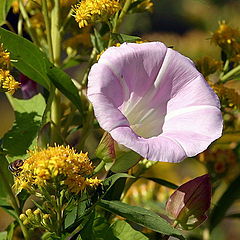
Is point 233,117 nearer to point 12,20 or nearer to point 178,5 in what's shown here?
point 12,20

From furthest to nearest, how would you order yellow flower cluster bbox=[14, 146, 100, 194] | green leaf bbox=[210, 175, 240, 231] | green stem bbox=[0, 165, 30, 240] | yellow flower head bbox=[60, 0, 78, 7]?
green leaf bbox=[210, 175, 240, 231] → yellow flower head bbox=[60, 0, 78, 7] → green stem bbox=[0, 165, 30, 240] → yellow flower cluster bbox=[14, 146, 100, 194]

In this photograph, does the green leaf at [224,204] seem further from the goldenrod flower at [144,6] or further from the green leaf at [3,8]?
the green leaf at [3,8]

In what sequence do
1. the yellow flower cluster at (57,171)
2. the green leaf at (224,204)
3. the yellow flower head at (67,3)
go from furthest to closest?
the green leaf at (224,204), the yellow flower head at (67,3), the yellow flower cluster at (57,171)

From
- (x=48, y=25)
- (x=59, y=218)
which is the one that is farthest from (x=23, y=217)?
(x=48, y=25)

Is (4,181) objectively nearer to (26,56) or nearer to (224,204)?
(26,56)

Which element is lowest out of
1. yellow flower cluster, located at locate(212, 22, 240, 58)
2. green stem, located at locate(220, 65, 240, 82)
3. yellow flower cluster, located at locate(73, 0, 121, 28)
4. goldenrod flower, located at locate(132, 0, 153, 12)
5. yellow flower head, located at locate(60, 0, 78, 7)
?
green stem, located at locate(220, 65, 240, 82)

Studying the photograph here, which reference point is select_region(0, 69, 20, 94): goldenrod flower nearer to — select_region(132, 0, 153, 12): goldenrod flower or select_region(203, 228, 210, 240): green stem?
select_region(132, 0, 153, 12): goldenrod flower

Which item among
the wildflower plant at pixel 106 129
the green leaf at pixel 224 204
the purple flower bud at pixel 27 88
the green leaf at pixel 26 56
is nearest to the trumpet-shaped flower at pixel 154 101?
the wildflower plant at pixel 106 129

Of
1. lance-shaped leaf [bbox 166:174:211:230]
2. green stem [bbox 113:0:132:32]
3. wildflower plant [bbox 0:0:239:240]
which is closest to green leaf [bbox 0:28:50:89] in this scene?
wildflower plant [bbox 0:0:239:240]
